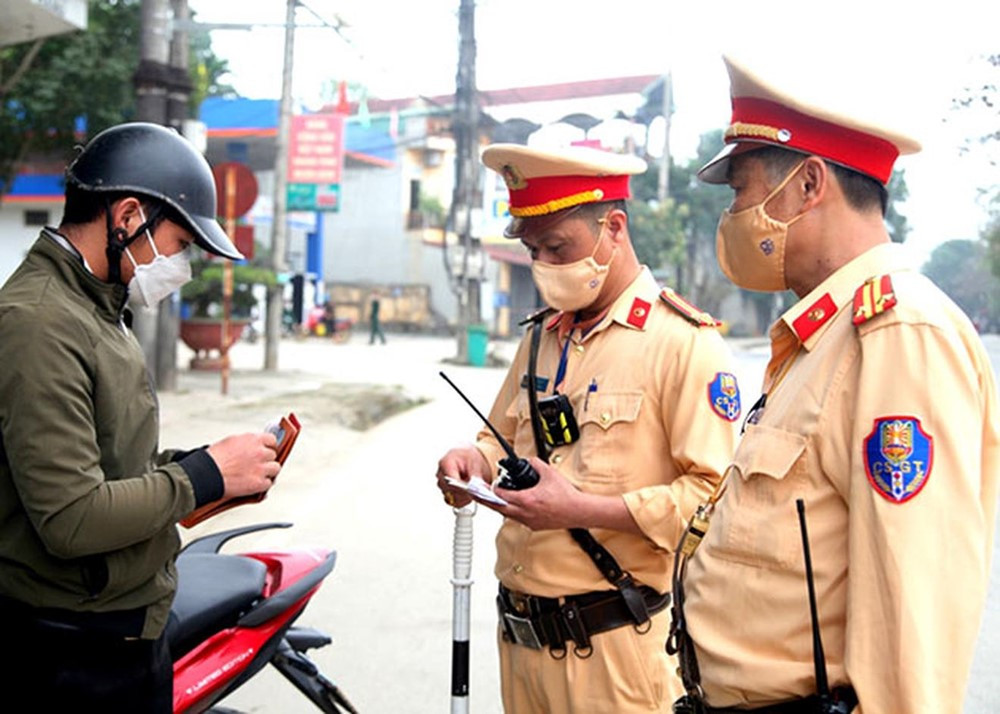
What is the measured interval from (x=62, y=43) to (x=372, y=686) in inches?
509

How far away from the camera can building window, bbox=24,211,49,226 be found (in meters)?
26.3

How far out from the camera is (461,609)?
2.50 metres

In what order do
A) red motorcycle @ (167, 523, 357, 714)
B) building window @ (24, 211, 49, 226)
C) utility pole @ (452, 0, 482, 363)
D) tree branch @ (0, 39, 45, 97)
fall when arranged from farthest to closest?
building window @ (24, 211, 49, 226), utility pole @ (452, 0, 482, 363), tree branch @ (0, 39, 45, 97), red motorcycle @ (167, 523, 357, 714)

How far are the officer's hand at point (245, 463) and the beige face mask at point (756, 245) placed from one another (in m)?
1.04

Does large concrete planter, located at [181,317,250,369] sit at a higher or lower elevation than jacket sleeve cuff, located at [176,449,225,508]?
lower

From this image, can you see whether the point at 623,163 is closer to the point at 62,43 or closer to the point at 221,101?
the point at 62,43

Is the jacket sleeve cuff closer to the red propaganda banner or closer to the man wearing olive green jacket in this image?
the man wearing olive green jacket

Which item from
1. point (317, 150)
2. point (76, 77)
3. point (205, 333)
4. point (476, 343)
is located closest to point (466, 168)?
point (317, 150)

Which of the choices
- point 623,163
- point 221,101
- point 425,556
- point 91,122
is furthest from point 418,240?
point 623,163

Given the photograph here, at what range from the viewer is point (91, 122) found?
1503 centimetres

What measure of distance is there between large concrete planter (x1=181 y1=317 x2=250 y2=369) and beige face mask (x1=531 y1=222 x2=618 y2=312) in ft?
42.7

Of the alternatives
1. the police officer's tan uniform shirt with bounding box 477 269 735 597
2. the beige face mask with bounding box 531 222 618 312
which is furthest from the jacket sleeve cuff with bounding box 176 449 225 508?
the beige face mask with bounding box 531 222 618 312

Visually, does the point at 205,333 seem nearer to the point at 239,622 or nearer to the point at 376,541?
the point at 376,541

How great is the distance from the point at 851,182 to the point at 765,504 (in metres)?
0.55
